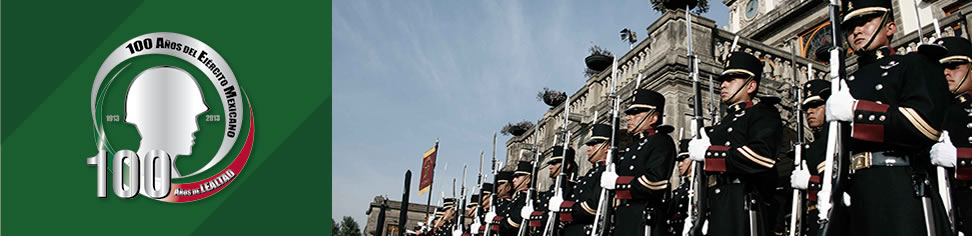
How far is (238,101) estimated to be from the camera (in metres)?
5.97

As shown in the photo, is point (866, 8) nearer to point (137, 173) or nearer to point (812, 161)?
point (812, 161)

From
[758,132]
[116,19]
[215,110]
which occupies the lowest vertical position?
[758,132]

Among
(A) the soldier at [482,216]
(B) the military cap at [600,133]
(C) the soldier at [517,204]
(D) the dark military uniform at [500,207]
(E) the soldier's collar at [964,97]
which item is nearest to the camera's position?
(E) the soldier's collar at [964,97]

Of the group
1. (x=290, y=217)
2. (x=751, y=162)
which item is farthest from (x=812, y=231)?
(x=290, y=217)

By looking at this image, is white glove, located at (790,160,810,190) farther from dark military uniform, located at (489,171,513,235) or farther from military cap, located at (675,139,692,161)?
dark military uniform, located at (489,171,513,235)

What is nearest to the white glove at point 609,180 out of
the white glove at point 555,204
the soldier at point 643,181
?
A: the soldier at point 643,181

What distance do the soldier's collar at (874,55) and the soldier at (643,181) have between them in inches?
82.4

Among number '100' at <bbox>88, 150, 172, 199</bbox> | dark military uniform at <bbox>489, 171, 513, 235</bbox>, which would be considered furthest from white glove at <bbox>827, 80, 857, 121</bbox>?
dark military uniform at <bbox>489, 171, 513, 235</bbox>

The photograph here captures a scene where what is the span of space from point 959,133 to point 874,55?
1.89 ft

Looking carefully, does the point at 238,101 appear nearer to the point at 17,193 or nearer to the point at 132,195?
the point at 132,195

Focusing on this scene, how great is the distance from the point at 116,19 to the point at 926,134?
605cm

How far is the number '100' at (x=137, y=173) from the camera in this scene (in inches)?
216

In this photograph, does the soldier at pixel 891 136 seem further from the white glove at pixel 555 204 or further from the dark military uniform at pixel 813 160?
the white glove at pixel 555 204

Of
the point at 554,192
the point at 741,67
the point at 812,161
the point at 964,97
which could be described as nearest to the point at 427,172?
the point at 554,192
